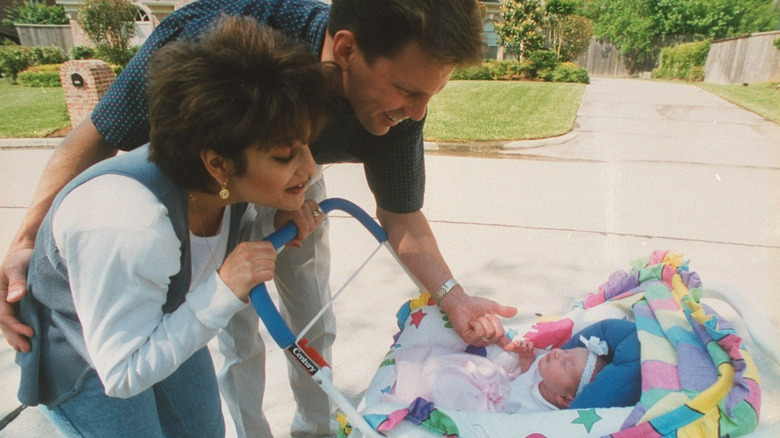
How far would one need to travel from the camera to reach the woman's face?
1.19 metres

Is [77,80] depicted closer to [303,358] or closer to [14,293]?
[14,293]

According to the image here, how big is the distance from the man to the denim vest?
0.16 ft

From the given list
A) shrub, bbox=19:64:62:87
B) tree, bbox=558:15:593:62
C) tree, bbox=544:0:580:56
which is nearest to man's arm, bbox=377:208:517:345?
shrub, bbox=19:64:62:87

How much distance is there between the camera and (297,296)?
2115mm

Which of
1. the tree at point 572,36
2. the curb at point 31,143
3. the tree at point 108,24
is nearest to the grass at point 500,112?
the curb at point 31,143

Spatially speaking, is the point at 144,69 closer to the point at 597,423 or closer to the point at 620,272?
the point at 597,423

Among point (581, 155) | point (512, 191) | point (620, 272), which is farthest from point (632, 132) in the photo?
point (620, 272)

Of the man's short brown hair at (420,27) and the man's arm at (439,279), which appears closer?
the man's short brown hair at (420,27)

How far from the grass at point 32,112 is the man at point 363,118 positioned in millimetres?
7315

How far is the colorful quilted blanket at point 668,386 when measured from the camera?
1202 millimetres

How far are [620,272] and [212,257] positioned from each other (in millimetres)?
1463

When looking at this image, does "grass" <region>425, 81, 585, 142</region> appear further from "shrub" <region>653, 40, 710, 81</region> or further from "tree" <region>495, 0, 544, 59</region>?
"shrub" <region>653, 40, 710, 81</region>

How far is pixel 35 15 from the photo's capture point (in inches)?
985

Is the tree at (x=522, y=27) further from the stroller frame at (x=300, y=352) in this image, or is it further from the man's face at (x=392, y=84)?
the stroller frame at (x=300, y=352)
